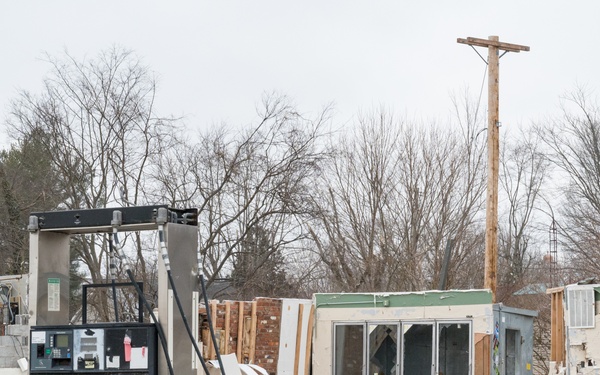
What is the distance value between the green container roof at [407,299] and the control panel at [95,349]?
37.1 feet

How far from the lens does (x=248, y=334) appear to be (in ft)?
66.2

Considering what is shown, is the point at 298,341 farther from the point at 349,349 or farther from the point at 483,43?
the point at 483,43

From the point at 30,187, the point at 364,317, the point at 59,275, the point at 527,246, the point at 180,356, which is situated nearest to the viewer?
the point at 180,356

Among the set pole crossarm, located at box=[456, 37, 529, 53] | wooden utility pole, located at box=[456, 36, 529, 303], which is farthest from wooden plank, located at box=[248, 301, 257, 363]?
Result: pole crossarm, located at box=[456, 37, 529, 53]

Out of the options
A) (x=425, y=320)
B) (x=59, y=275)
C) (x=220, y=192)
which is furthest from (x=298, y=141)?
(x=59, y=275)

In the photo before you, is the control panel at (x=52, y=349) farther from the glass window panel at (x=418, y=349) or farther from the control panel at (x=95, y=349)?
the glass window panel at (x=418, y=349)

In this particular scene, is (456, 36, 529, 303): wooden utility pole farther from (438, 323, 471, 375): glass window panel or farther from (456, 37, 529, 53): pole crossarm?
(438, 323, 471, 375): glass window panel

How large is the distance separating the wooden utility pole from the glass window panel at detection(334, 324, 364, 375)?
3.33 m

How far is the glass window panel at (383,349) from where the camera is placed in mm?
20844

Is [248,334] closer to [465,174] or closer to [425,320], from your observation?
[425,320]

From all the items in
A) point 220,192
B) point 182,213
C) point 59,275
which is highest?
point 220,192

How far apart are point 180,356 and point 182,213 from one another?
1.50m

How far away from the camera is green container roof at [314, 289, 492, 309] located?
64.8 feet

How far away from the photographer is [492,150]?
2270 centimetres
